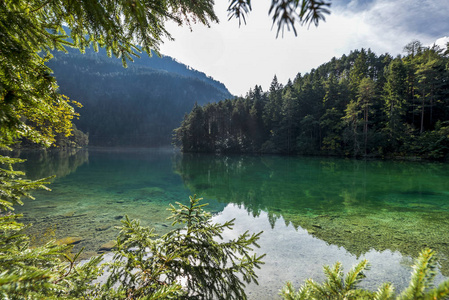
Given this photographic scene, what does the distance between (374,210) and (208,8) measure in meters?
12.3

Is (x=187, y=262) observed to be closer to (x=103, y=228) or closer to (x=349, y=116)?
(x=103, y=228)

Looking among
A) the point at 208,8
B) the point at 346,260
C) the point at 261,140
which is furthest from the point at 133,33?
the point at 261,140

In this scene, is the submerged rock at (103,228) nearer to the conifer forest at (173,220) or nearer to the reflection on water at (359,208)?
the conifer forest at (173,220)

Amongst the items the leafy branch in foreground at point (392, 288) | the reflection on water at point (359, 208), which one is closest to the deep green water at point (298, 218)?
the reflection on water at point (359, 208)

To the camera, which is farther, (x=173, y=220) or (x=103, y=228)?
(x=173, y=220)

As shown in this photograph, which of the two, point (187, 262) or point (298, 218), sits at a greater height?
point (187, 262)

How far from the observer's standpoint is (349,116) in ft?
134

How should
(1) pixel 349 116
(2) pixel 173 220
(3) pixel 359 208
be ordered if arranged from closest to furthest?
(2) pixel 173 220, (3) pixel 359 208, (1) pixel 349 116

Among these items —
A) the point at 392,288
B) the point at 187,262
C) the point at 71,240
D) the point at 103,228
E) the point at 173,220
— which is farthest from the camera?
the point at 173,220

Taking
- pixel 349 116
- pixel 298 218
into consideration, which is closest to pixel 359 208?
pixel 298 218

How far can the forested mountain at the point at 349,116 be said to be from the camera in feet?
122

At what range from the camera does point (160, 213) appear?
403 inches

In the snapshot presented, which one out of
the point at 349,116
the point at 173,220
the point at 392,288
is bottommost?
the point at 173,220

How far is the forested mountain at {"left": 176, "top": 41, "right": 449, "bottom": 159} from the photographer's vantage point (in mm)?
37281
